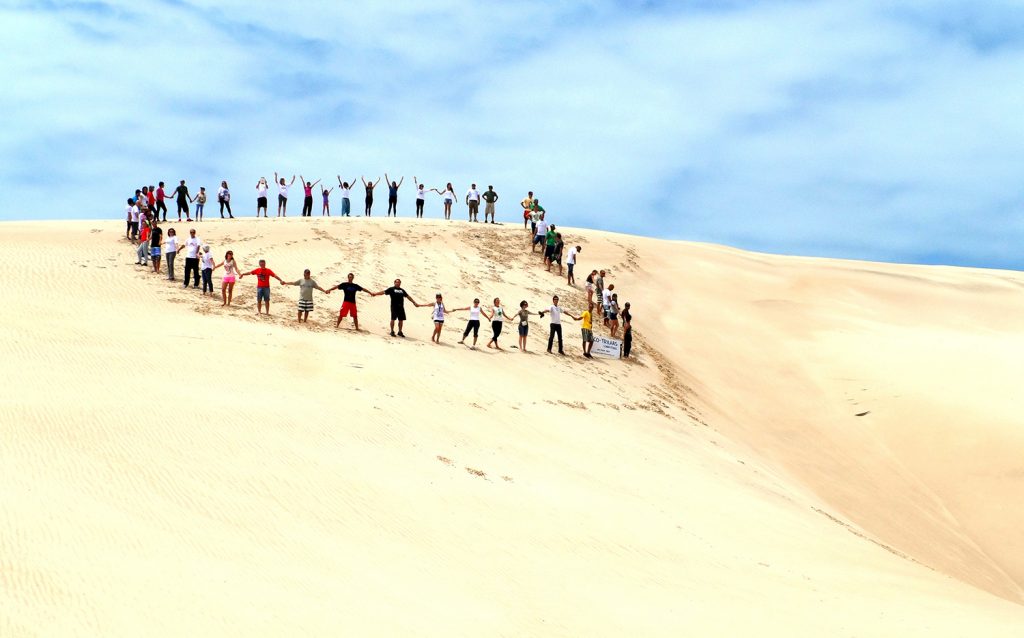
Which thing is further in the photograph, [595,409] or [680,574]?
[595,409]

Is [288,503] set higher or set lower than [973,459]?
higher

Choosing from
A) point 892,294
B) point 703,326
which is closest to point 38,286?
point 703,326

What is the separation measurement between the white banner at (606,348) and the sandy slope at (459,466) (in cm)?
35

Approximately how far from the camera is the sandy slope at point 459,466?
10.2m

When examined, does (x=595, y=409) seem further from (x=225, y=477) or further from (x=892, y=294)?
(x=892, y=294)

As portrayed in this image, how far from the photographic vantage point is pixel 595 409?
2230cm

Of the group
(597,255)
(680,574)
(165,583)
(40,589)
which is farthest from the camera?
(597,255)

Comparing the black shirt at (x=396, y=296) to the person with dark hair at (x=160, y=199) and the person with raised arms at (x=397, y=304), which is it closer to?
the person with raised arms at (x=397, y=304)

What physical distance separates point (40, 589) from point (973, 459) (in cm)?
2310

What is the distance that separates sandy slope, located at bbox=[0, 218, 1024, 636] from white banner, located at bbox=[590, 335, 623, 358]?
353 millimetres

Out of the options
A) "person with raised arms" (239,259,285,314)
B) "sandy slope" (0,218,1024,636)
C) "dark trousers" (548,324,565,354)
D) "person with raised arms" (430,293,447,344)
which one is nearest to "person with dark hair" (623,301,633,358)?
"sandy slope" (0,218,1024,636)

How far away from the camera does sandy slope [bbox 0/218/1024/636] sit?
10.2 m

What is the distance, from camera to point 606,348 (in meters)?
27.8

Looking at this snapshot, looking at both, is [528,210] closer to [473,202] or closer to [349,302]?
[473,202]
